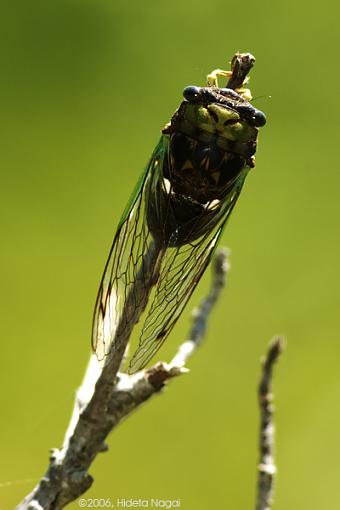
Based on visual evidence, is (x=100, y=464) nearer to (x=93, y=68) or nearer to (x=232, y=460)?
(x=232, y=460)

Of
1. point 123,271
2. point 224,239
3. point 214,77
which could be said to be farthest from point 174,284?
point 224,239

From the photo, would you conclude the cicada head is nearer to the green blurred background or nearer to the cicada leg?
the cicada leg

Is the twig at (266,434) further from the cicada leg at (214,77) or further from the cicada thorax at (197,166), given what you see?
the cicada leg at (214,77)

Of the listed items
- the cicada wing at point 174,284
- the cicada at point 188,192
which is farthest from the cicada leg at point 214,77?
the cicada wing at point 174,284

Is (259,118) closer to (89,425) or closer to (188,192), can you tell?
(188,192)

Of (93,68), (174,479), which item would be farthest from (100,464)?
(93,68)

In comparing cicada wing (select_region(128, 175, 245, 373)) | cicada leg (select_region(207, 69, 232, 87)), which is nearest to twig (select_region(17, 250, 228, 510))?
cicada wing (select_region(128, 175, 245, 373))
